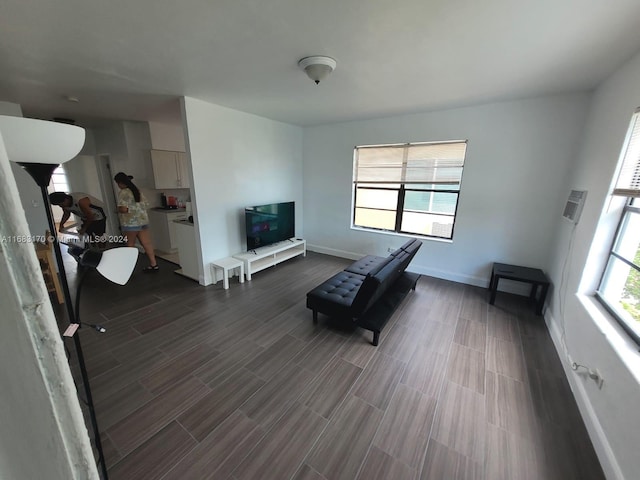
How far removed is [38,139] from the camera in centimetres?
97

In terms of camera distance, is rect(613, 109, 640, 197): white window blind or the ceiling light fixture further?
the ceiling light fixture

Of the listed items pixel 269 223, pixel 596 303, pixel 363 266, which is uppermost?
pixel 269 223

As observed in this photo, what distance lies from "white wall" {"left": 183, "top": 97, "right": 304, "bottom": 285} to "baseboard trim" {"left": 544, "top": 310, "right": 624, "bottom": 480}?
4.10 m

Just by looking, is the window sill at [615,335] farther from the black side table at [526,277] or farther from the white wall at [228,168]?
the white wall at [228,168]

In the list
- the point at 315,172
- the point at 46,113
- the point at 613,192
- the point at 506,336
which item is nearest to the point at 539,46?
the point at 613,192

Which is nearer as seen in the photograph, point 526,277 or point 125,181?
point 526,277

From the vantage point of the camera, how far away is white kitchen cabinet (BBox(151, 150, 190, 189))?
4.76 m

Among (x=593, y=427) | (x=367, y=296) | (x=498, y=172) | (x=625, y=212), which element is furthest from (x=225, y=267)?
(x=625, y=212)

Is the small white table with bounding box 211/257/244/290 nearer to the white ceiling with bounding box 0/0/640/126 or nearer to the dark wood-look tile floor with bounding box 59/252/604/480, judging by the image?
the dark wood-look tile floor with bounding box 59/252/604/480

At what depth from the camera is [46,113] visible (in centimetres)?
390

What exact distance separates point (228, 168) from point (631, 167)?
4.19 m

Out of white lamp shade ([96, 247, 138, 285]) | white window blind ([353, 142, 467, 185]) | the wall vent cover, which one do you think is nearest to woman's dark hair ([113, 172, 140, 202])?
white lamp shade ([96, 247, 138, 285])

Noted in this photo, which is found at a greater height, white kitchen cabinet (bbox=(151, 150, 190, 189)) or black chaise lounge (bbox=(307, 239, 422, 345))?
white kitchen cabinet (bbox=(151, 150, 190, 189))

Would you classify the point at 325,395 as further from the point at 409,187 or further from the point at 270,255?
the point at 409,187
